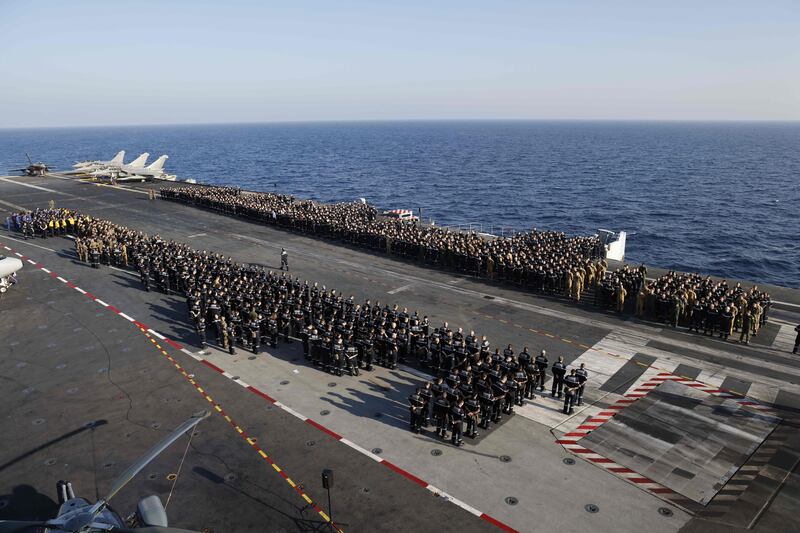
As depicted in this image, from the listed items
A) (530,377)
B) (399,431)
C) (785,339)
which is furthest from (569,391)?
(785,339)

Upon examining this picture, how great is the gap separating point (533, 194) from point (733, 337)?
7507 centimetres

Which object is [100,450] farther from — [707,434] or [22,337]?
[707,434]

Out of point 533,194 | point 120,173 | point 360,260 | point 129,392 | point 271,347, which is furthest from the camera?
point 533,194

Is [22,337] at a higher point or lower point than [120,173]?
lower

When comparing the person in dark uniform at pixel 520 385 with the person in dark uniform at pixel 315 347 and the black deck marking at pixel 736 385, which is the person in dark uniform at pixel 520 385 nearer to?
the black deck marking at pixel 736 385

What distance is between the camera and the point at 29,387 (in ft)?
63.6

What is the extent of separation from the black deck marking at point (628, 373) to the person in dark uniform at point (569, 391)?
8.29ft

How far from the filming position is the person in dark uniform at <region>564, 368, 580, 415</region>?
1698 cm

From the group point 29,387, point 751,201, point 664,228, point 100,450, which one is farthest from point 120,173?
point 751,201

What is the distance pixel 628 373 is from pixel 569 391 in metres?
4.89

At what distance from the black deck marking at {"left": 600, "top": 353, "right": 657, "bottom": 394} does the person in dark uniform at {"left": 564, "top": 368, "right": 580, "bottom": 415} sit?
253 cm

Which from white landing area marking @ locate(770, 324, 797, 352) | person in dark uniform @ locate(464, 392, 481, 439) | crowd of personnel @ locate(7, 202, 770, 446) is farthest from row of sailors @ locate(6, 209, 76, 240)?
white landing area marking @ locate(770, 324, 797, 352)

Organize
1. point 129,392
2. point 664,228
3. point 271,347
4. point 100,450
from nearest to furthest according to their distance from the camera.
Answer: point 100,450
point 129,392
point 271,347
point 664,228

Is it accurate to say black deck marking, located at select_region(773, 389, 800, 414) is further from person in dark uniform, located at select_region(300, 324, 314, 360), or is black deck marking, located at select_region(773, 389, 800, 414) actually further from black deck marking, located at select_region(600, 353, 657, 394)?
person in dark uniform, located at select_region(300, 324, 314, 360)
